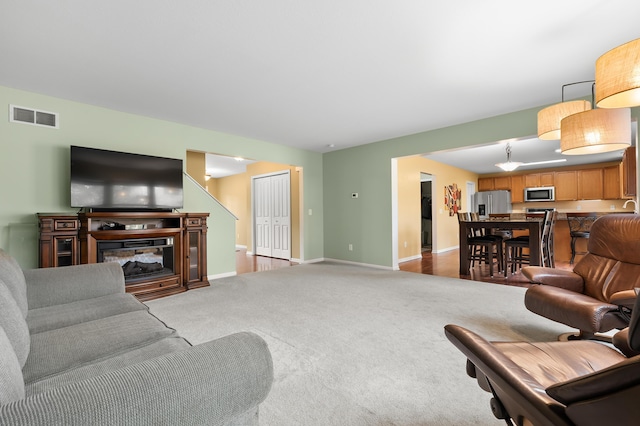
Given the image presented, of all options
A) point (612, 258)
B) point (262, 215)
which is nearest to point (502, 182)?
point (262, 215)

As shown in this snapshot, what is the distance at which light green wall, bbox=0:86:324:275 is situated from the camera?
3.20 m

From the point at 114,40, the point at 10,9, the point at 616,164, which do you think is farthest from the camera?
the point at 616,164

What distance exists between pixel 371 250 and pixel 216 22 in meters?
4.56

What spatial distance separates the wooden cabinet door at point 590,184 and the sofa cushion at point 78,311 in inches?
408

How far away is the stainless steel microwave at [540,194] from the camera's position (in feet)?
27.6

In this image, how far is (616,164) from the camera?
7.54 meters

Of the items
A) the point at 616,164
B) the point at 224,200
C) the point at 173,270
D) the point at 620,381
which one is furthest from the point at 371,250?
the point at 616,164

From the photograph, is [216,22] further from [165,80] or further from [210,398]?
[210,398]

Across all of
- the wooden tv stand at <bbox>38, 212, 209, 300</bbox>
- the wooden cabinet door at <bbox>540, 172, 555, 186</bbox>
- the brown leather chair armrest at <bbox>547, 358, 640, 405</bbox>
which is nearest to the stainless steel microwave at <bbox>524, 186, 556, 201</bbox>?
the wooden cabinet door at <bbox>540, 172, 555, 186</bbox>

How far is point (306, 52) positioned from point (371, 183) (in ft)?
11.5

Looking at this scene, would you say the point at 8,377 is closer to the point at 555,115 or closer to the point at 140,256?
the point at 140,256

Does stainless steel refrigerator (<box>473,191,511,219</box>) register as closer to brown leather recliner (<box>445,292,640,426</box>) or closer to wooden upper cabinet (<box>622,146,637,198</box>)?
wooden upper cabinet (<box>622,146,637,198</box>)

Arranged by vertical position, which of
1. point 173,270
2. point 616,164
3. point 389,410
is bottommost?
point 389,410

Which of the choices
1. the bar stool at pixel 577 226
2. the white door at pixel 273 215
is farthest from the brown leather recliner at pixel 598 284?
the white door at pixel 273 215
